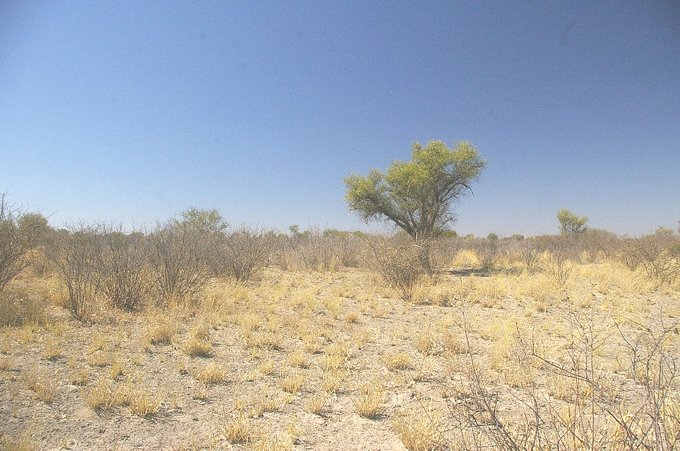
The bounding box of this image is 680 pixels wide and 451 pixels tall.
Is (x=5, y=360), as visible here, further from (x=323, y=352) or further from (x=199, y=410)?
(x=323, y=352)

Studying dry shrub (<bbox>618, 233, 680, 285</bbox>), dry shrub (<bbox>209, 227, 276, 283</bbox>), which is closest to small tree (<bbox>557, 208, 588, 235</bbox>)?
dry shrub (<bbox>618, 233, 680, 285</bbox>)

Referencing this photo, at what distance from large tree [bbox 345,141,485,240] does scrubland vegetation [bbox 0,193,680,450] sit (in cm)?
527

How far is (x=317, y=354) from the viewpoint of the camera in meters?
5.83

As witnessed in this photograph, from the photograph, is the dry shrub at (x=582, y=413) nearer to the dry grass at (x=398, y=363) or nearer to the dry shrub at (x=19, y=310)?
the dry grass at (x=398, y=363)

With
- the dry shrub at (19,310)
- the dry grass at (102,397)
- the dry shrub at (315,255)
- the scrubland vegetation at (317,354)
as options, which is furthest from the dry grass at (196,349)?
the dry shrub at (315,255)

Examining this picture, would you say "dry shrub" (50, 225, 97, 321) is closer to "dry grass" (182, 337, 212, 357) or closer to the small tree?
"dry grass" (182, 337, 212, 357)

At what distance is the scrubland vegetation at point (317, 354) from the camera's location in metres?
3.09

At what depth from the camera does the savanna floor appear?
10.3 ft

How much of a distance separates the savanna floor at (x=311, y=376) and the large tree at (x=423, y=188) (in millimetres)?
9101

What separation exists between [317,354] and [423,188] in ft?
44.0

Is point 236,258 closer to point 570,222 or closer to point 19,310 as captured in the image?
point 19,310

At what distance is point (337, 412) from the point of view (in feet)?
12.6

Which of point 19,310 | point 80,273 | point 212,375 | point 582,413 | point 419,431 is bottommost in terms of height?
point 212,375

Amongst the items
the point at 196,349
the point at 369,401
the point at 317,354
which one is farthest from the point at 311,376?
the point at 196,349
